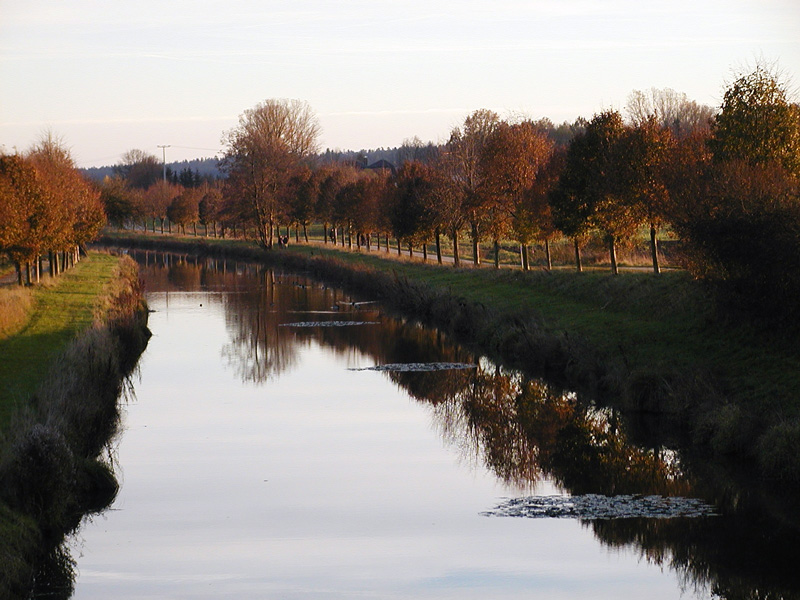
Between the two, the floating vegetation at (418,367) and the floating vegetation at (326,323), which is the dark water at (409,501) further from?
the floating vegetation at (326,323)

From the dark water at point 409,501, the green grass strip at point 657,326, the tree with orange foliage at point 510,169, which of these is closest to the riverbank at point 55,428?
Answer: the dark water at point 409,501

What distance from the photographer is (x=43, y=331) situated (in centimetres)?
2777

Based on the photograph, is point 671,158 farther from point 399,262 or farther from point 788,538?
point 399,262

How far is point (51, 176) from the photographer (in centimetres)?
5097

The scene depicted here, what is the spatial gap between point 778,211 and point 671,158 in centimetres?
1451

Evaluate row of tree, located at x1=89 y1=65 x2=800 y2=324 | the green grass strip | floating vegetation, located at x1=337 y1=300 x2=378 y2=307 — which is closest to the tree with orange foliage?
row of tree, located at x1=89 y1=65 x2=800 y2=324

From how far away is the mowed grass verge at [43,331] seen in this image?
1938 cm

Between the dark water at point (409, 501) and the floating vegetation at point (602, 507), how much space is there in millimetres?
47

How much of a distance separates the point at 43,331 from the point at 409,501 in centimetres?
1562

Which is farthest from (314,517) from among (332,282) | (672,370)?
(332,282)

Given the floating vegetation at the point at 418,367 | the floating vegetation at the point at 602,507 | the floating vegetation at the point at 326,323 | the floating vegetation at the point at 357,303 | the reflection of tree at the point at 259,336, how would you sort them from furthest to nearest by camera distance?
1. the floating vegetation at the point at 357,303
2. the floating vegetation at the point at 326,323
3. the reflection of tree at the point at 259,336
4. the floating vegetation at the point at 418,367
5. the floating vegetation at the point at 602,507

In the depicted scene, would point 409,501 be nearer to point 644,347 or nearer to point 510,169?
point 644,347

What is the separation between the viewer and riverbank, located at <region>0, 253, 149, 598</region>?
40.8ft

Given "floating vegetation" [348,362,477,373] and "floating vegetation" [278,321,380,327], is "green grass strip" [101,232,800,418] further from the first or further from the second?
"floating vegetation" [278,321,380,327]
